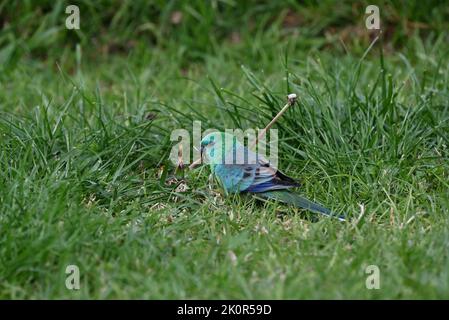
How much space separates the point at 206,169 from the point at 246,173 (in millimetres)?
329

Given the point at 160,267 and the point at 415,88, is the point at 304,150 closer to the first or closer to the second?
the point at 415,88

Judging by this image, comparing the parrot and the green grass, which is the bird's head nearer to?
the parrot

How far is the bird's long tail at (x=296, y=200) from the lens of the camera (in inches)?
140

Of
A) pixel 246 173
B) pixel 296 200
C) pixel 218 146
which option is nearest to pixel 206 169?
pixel 218 146

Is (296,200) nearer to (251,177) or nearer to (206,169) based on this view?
(251,177)

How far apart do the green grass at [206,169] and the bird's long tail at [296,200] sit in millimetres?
50

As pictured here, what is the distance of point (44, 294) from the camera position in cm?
292

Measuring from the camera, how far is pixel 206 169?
13.1 feet

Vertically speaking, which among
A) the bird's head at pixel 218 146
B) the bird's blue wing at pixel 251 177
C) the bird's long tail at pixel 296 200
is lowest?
the bird's long tail at pixel 296 200

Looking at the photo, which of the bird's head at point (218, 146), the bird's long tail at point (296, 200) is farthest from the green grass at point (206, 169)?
the bird's head at point (218, 146)

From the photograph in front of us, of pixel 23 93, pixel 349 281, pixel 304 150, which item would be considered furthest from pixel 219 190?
pixel 23 93

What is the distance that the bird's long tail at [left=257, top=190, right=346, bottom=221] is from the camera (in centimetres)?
355

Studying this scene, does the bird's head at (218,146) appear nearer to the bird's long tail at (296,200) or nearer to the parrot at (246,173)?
the parrot at (246,173)

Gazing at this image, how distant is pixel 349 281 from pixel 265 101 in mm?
1491
